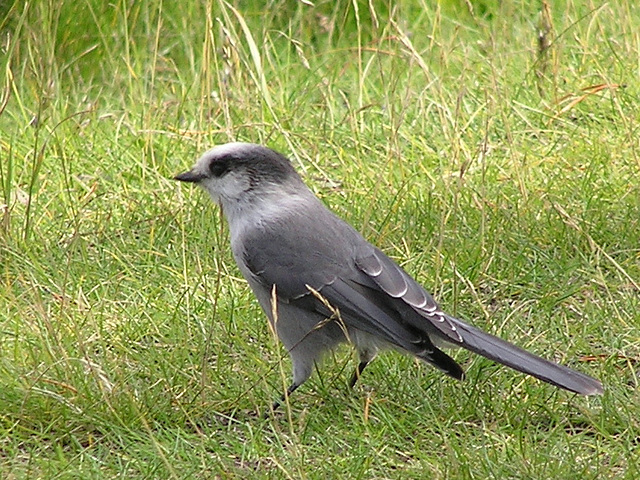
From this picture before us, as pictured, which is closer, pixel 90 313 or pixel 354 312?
pixel 354 312

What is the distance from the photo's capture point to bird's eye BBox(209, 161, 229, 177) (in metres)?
4.58

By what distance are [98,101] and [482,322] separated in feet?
10.2

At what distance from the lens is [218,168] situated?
4594 millimetres

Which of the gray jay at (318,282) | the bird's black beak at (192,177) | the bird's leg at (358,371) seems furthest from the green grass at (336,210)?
the bird's black beak at (192,177)

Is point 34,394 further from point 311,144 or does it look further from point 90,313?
point 311,144

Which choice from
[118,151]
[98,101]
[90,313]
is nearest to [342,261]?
[90,313]

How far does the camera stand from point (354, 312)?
4129 millimetres

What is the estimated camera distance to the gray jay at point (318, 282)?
12.9 ft

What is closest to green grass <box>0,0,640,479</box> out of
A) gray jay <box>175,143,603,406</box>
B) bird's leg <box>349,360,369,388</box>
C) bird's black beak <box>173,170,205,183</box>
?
bird's leg <box>349,360,369,388</box>

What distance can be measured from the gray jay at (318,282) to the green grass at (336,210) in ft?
0.57

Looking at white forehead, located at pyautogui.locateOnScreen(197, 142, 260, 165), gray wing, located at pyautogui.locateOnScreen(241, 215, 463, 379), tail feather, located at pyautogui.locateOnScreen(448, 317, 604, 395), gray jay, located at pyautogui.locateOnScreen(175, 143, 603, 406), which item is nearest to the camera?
tail feather, located at pyautogui.locateOnScreen(448, 317, 604, 395)

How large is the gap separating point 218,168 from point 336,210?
3.41ft

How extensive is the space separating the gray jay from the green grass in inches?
6.8

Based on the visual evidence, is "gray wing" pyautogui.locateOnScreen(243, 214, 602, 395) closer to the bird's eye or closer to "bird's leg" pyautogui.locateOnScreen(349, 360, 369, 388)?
"bird's leg" pyautogui.locateOnScreen(349, 360, 369, 388)
